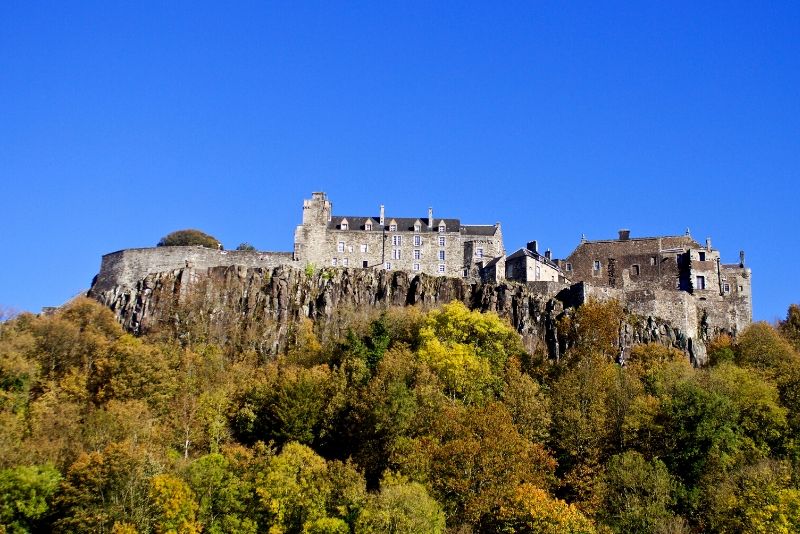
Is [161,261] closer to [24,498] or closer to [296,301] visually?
[296,301]

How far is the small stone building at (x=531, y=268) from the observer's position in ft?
270

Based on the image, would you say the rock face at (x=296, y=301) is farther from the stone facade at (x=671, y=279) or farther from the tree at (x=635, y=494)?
the tree at (x=635, y=494)

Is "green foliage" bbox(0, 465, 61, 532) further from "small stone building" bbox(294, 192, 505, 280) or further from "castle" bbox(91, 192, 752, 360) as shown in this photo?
"small stone building" bbox(294, 192, 505, 280)

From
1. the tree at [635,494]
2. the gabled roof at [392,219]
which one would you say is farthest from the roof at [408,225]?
the tree at [635,494]

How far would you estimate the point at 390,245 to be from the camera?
286ft

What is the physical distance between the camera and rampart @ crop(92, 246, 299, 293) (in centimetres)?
8088

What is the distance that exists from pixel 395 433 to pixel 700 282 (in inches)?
1398

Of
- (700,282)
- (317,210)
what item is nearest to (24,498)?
(317,210)

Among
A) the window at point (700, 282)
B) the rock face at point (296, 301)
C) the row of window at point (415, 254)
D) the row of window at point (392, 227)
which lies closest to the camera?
the rock face at point (296, 301)

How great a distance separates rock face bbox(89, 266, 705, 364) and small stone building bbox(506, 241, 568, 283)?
7.52ft

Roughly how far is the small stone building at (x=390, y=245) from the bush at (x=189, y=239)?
13459mm

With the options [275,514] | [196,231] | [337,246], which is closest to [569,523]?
[275,514]

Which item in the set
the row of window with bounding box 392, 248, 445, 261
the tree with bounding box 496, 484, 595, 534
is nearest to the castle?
the row of window with bounding box 392, 248, 445, 261

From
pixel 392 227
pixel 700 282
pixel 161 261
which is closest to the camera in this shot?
pixel 161 261
